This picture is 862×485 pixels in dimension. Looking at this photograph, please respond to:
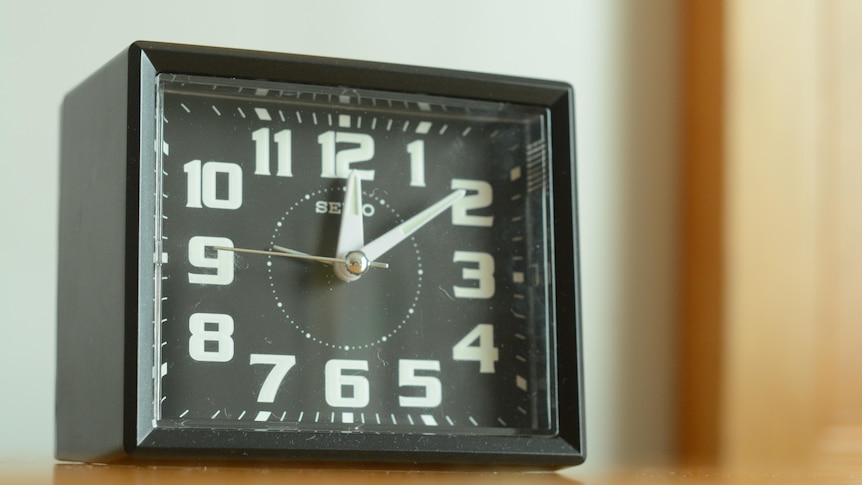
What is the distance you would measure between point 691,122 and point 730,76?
9 cm

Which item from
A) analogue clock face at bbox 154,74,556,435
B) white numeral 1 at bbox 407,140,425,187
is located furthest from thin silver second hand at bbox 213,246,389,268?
white numeral 1 at bbox 407,140,425,187

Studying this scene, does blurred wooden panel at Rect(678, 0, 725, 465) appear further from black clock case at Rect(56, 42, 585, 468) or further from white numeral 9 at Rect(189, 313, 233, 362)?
white numeral 9 at Rect(189, 313, 233, 362)

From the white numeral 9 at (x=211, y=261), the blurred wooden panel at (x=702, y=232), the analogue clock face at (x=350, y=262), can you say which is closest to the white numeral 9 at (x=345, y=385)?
the analogue clock face at (x=350, y=262)

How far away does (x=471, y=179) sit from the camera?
1056 millimetres

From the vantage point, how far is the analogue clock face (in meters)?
0.95

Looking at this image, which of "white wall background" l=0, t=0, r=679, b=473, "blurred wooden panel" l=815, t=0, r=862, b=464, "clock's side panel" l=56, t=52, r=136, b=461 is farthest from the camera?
"blurred wooden panel" l=815, t=0, r=862, b=464

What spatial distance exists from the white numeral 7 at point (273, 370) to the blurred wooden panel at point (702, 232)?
0.65 meters

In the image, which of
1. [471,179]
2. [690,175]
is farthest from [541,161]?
[690,175]

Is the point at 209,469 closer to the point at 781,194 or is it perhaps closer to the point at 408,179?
the point at 408,179

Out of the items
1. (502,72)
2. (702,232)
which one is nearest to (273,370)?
(502,72)

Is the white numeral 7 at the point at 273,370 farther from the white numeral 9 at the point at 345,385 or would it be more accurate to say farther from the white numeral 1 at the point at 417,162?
the white numeral 1 at the point at 417,162

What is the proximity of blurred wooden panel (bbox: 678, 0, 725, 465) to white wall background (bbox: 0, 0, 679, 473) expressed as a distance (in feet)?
0.06

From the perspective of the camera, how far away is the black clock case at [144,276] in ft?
2.93

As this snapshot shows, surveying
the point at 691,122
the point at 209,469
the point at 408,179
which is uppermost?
the point at 691,122
